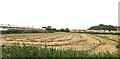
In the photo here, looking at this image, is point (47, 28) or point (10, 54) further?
point (47, 28)

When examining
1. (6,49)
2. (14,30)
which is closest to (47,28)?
(14,30)

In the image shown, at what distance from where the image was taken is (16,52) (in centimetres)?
2086

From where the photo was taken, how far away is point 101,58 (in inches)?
802

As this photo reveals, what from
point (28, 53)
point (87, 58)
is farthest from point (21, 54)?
point (87, 58)

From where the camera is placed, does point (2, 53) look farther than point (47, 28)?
No

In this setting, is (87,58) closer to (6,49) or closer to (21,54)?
(21,54)

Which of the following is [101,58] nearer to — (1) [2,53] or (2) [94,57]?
(2) [94,57]

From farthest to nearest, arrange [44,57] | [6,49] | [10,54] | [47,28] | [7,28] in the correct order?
[47,28], [7,28], [6,49], [10,54], [44,57]

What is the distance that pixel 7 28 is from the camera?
215 ft

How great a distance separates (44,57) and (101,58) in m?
3.44

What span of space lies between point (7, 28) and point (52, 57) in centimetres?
4711

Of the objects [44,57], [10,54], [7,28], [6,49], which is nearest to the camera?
[44,57]

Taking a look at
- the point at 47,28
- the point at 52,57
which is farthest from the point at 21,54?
the point at 47,28

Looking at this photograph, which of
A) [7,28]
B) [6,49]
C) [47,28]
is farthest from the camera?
[47,28]
